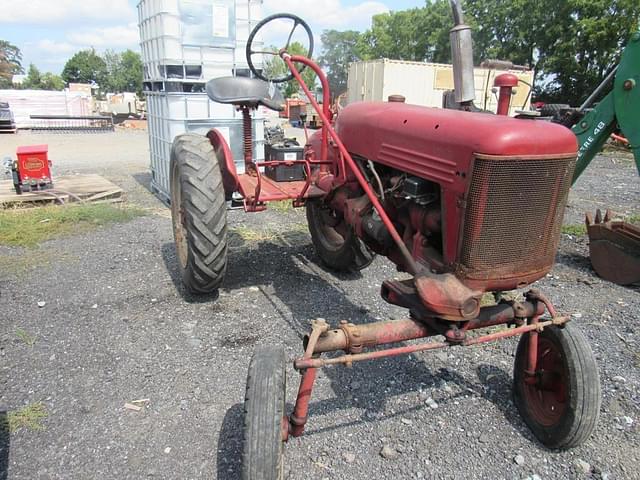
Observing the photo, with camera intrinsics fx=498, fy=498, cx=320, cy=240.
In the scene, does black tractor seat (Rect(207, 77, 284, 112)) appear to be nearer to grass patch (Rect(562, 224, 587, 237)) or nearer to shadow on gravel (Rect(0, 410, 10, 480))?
shadow on gravel (Rect(0, 410, 10, 480))

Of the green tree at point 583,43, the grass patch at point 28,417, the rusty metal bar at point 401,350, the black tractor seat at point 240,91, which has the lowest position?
the grass patch at point 28,417

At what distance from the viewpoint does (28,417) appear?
2.40 meters

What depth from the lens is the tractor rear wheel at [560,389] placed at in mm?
2199

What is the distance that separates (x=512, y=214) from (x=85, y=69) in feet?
303

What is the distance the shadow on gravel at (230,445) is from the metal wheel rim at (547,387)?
4.70 feet

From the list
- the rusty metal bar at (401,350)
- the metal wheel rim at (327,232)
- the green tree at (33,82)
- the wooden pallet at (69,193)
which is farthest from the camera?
the green tree at (33,82)

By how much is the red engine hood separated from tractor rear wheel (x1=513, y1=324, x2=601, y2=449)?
0.89 m

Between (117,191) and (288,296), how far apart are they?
4.40 m

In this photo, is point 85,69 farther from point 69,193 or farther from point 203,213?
point 203,213

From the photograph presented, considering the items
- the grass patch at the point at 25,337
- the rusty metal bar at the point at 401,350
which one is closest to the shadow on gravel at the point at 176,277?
the grass patch at the point at 25,337

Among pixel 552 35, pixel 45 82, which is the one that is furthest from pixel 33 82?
pixel 552 35

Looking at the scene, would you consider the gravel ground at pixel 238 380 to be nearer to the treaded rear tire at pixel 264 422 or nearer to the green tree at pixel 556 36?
→ the treaded rear tire at pixel 264 422

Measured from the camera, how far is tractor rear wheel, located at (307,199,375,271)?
156 inches

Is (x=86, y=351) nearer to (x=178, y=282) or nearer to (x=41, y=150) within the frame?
(x=178, y=282)
